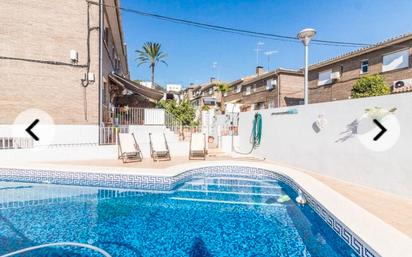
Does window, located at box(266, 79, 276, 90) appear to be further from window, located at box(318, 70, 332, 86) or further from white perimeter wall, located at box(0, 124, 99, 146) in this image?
white perimeter wall, located at box(0, 124, 99, 146)

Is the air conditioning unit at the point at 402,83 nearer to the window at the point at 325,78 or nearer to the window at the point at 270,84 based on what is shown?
the window at the point at 325,78

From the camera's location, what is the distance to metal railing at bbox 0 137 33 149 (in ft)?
38.0

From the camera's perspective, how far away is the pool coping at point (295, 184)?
4137 mm

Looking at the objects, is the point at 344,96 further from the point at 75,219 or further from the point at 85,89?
the point at 75,219

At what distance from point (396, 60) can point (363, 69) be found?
3170 mm

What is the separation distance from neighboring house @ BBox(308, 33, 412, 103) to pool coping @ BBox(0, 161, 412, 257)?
15.6 m

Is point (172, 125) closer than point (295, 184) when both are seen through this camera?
No

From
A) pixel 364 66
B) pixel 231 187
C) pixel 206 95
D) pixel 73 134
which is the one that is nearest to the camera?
pixel 231 187

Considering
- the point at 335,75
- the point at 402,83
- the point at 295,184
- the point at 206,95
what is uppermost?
the point at 206,95

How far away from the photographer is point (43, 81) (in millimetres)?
12898

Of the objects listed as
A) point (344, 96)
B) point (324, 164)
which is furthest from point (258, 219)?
point (344, 96)

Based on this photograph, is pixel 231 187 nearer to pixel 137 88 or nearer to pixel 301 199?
pixel 301 199

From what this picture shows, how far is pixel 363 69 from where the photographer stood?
23172mm

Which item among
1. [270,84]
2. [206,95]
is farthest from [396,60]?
[206,95]
